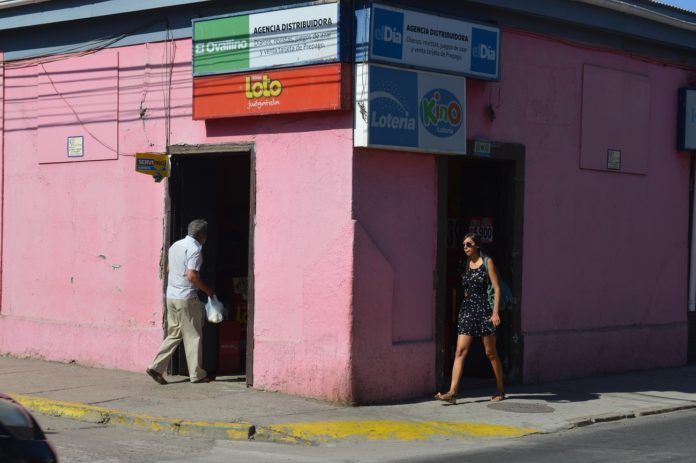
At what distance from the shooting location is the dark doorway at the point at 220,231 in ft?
45.2

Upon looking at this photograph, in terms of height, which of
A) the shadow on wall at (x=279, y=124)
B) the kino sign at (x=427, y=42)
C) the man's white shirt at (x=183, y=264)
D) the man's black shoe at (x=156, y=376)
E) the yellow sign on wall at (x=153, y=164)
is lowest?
the man's black shoe at (x=156, y=376)

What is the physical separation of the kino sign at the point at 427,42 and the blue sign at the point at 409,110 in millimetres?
135

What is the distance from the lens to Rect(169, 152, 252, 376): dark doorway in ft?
45.2

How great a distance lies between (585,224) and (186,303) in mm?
5462

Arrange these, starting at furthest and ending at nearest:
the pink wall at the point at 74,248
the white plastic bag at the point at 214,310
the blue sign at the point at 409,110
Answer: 1. the pink wall at the point at 74,248
2. the white plastic bag at the point at 214,310
3. the blue sign at the point at 409,110

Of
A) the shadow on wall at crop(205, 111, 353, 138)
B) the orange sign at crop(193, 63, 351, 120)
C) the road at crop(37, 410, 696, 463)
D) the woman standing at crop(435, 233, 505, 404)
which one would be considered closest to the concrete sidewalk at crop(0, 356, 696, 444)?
the road at crop(37, 410, 696, 463)

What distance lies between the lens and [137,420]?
10789mm

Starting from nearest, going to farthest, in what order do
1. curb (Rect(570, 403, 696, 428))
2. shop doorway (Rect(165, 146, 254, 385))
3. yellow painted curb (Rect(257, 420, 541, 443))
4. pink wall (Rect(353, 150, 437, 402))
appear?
yellow painted curb (Rect(257, 420, 541, 443))
curb (Rect(570, 403, 696, 428))
pink wall (Rect(353, 150, 437, 402))
shop doorway (Rect(165, 146, 254, 385))

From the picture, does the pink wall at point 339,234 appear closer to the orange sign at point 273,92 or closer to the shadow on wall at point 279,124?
the shadow on wall at point 279,124

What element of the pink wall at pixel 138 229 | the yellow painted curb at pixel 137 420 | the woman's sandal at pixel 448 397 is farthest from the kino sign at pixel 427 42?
the yellow painted curb at pixel 137 420

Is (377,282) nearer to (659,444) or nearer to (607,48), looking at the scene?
(659,444)

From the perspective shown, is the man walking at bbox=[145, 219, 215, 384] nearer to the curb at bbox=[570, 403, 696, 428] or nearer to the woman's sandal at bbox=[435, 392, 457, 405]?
the woman's sandal at bbox=[435, 392, 457, 405]

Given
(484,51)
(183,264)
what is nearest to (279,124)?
Answer: (183,264)

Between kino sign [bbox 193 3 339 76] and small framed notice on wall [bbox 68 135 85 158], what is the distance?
2.48 metres
